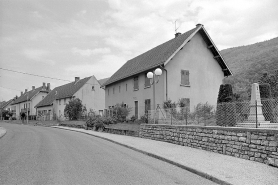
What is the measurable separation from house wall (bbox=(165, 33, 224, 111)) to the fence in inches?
365

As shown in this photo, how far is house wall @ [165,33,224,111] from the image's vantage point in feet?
77.9

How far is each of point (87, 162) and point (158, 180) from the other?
10.3 feet

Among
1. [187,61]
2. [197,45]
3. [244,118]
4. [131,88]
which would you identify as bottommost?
[244,118]

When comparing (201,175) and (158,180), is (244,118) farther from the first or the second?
(158,180)

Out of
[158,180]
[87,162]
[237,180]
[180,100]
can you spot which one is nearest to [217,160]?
[237,180]

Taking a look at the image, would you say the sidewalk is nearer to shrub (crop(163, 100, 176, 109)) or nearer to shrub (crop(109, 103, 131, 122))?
shrub (crop(163, 100, 176, 109))

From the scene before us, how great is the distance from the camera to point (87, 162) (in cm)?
898

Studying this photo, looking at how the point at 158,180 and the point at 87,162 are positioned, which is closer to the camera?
the point at 158,180

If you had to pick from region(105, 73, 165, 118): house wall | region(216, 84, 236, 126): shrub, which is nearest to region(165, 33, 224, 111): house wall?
region(105, 73, 165, 118): house wall

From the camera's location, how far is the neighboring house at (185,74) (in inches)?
923

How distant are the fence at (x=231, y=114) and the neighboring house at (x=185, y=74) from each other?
354 inches

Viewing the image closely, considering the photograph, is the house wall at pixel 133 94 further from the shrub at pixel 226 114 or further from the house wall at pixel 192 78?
the shrub at pixel 226 114

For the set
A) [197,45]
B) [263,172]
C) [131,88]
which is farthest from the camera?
[131,88]

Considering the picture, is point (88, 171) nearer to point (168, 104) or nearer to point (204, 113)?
point (204, 113)
